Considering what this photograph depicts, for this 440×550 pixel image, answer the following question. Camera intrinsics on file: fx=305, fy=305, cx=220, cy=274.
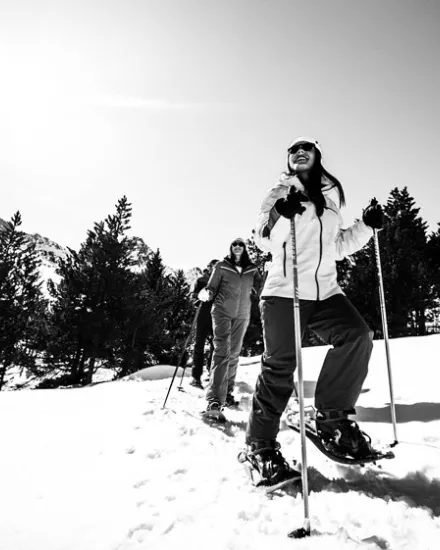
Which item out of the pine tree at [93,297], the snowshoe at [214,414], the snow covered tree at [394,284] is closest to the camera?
the snowshoe at [214,414]

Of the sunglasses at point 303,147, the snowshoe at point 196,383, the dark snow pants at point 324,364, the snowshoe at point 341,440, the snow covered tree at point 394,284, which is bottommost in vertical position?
the snowshoe at point 196,383

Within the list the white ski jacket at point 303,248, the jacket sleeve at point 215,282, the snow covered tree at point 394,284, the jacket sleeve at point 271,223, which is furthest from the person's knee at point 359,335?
the snow covered tree at point 394,284

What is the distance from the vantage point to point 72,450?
2391 millimetres

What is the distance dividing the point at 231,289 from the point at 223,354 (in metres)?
1.01

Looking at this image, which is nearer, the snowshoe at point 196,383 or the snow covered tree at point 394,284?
the snowshoe at point 196,383

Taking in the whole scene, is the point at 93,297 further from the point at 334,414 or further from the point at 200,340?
the point at 334,414

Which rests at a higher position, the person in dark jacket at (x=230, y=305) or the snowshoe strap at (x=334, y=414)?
the person in dark jacket at (x=230, y=305)

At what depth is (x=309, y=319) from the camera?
7.31 feet

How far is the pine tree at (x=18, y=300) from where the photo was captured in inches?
614

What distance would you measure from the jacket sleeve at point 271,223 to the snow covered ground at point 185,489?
1.55 metres

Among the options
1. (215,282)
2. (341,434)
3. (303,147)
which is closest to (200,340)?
(215,282)

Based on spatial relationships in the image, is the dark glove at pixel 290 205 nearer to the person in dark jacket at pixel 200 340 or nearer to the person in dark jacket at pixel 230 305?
the person in dark jacket at pixel 230 305

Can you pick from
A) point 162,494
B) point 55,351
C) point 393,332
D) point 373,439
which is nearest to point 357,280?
point 393,332

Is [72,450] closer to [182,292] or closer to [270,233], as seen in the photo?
[270,233]
